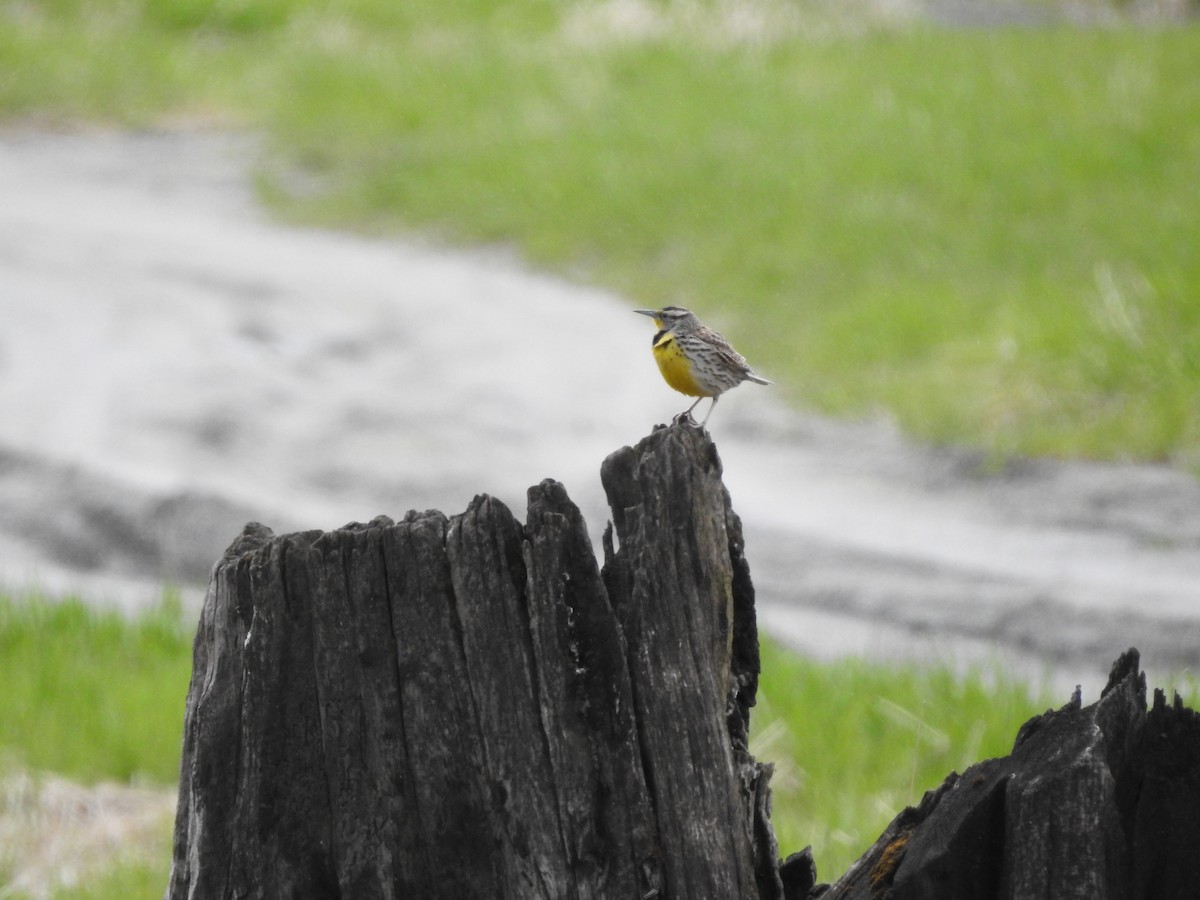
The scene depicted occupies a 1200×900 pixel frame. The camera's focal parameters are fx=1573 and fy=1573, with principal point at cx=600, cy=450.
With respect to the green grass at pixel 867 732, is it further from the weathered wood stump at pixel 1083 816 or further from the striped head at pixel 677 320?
the weathered wood stump at pixel 1083 816

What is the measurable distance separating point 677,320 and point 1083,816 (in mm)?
2653

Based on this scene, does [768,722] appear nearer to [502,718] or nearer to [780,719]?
[780,719]

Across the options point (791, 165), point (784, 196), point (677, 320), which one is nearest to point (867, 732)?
point (677, 320)

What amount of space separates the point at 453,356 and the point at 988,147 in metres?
6.36

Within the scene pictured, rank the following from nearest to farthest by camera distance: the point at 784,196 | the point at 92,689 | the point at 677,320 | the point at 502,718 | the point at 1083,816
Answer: the point at 1083,816 < the point at 502,718 < the point at 677,320 < the point at 92,689 < the point at 784,196

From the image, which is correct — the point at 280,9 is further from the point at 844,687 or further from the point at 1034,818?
the point at 1034,818

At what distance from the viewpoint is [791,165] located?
16656 millimetres

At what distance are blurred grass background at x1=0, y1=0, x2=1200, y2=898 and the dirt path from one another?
0.73 meters

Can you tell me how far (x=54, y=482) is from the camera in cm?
1100

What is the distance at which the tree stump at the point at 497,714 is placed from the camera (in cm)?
326

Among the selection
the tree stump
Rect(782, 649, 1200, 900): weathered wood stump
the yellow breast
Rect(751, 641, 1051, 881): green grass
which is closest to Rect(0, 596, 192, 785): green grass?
Rect(751, 641, 1051, 881): green grass

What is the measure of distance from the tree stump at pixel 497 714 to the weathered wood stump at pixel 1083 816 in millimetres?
502

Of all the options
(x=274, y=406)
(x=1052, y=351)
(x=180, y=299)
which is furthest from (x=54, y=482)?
(x=1052, y=351)

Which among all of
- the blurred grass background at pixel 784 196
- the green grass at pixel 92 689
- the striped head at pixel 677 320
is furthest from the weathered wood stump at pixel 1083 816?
the green grass at pixel 92 689
